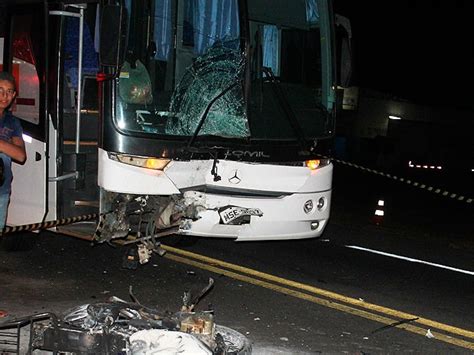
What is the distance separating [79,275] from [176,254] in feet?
4.81

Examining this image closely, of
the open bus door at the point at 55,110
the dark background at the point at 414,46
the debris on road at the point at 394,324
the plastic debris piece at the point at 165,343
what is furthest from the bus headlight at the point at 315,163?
the dark background at the point at 414,46

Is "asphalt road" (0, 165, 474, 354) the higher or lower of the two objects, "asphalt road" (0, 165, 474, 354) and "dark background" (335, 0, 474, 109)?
the lower

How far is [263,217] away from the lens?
23.8 feet

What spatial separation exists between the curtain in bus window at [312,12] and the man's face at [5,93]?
3322 millimetres

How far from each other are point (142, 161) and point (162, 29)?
1.26 m

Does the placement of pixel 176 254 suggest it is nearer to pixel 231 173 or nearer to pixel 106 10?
pixel 231 173

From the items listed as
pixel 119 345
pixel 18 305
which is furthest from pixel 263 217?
pixel 119 345

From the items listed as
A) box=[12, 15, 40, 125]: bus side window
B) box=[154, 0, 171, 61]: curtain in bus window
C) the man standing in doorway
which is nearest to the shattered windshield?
box=[154, 0, 171, 61]: curtain in bus window

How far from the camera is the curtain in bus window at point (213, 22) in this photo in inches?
273

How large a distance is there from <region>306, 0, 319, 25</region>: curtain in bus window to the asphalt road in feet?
9.51

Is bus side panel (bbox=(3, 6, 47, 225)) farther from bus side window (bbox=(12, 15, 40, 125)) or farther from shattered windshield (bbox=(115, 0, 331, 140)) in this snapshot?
shattered windshield (bbox=(115, 0, 331, 140))

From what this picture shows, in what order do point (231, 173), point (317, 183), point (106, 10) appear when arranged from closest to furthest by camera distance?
point (106, 10), point (231, 173), point (317, 183)

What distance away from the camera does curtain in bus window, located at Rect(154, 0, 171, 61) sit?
6.67 metres

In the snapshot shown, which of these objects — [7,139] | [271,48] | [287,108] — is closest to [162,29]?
[271,48]
